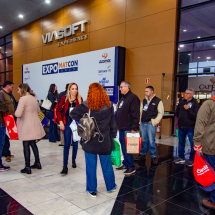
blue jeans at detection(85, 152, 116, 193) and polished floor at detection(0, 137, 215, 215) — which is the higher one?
blue jeans at detection(85, 152, 116, 193)

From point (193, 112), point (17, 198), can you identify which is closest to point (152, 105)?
point (193, 112)

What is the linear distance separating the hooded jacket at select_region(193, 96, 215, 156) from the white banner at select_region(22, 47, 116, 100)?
17.7 feet

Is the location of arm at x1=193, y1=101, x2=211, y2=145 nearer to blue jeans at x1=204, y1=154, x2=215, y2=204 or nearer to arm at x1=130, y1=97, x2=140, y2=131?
blue jeans at x1=204, y1=154, x2=215, y2=204

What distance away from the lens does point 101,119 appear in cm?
253

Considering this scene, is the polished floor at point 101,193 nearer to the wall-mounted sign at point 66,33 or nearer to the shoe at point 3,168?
the shoe at point 3,168

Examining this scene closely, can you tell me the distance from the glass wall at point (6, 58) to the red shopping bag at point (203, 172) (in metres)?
16.1

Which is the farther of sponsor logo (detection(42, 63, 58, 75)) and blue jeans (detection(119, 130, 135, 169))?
sponsor logo (detection(42, 63, 58, 75))

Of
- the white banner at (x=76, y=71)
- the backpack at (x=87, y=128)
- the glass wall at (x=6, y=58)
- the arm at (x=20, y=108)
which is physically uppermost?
the glass wall at (x=6, y=58)

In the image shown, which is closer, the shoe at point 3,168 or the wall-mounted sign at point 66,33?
the shoe at point 3,168

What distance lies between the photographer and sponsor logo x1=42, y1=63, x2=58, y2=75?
35.6 ft

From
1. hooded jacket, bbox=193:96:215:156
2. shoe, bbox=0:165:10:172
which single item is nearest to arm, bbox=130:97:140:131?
hooded jacket, bbox=193:96:215:156

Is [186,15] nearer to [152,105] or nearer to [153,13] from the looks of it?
[153,13]

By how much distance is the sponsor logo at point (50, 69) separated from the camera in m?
10.9

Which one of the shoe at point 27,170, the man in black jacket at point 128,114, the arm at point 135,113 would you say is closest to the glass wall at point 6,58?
the shoe at point 27,170
